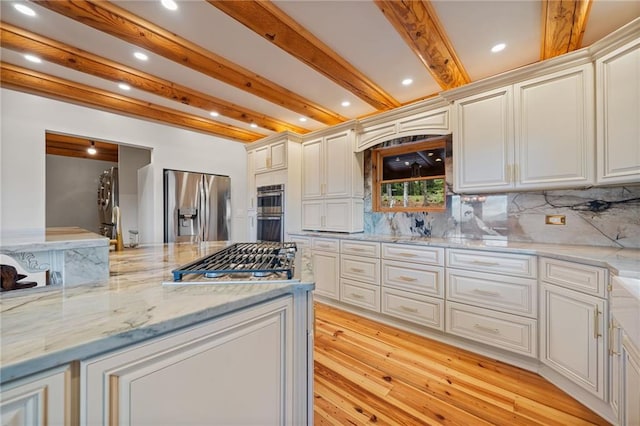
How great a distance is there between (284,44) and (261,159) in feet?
7.62

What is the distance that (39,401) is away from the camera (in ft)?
1.63

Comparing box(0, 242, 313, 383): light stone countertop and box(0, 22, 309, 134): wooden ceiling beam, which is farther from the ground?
box(0, 22, 309, 134): wooden ceiling beam

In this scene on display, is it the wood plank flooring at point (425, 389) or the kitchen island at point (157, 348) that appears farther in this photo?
the wood plank flooring at point (425, 389)

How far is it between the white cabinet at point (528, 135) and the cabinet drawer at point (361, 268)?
44.4 inches

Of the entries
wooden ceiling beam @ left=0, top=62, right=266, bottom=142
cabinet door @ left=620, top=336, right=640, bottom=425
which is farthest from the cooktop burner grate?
wooden ceiling beam @ left=0, top=62, right=266, bottom=142

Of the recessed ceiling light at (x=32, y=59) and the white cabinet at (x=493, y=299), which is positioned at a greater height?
the recessed ceiling light at (x=32, y=59)

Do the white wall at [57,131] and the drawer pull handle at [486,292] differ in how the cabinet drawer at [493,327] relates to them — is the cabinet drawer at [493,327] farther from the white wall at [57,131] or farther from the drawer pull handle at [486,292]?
the white wall at [57,131]

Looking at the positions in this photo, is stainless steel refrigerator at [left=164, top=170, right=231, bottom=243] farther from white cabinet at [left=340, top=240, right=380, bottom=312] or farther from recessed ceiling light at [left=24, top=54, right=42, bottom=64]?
white cabinet at [left=340, top=240, right=380, bottom=312]

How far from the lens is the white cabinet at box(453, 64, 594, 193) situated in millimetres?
1866

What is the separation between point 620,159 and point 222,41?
2.94 m

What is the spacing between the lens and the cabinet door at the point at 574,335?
147 centimetres

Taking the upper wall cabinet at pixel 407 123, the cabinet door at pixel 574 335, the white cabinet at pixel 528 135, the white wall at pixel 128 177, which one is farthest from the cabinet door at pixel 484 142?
the white wall at pixel 128 177

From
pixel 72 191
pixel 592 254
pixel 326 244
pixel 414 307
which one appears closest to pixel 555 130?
pixel 592 254

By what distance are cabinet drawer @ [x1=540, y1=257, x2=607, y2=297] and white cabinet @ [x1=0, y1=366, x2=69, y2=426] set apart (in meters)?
2.30
